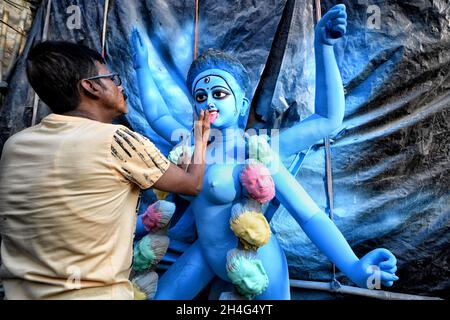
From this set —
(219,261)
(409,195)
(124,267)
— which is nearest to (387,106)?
(409,195)

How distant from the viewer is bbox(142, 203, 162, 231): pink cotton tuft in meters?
1.67

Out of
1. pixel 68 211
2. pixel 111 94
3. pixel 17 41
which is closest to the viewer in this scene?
pixel 68 211

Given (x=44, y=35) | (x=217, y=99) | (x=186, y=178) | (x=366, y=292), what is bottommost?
(x=366, y=292)

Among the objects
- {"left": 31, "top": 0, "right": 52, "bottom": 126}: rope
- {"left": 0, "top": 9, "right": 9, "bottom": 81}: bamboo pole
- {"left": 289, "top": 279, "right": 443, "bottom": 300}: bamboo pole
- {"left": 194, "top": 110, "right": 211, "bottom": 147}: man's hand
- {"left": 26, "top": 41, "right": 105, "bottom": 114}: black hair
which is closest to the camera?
{"left": 26, "top": 41, "right": 105, "bottom": 114}: black hair

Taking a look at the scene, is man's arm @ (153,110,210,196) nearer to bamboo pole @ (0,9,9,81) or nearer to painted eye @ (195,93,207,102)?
painted eye @ (195,93,207,102)

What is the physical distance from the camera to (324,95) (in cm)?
165

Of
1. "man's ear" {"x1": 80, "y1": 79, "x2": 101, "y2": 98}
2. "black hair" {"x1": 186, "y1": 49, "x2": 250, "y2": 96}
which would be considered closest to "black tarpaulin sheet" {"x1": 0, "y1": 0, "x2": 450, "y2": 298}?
"black hair" {"x1": 186, "y1": 49, "x2": 250, "y2": 96}

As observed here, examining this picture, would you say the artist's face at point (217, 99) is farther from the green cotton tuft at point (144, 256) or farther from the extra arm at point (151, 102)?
A: the green cotton tuft at point (144, 256)

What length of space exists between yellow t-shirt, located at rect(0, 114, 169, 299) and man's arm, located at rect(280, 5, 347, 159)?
2.59ft

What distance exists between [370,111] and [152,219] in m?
1.17

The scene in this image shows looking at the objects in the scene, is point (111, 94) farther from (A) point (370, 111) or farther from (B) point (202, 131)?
(A) point (370, 111)

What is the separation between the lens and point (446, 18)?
216 centimetres

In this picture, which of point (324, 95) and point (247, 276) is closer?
point (247, 276)

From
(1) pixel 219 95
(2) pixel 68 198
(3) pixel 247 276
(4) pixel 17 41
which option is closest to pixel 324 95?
(1) pixel 219 95
